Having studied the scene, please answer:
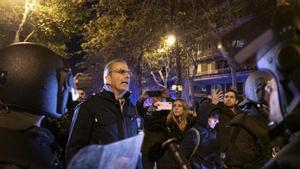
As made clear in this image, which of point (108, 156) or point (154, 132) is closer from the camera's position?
point (108, 156)

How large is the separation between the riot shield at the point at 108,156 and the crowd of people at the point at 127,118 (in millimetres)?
65

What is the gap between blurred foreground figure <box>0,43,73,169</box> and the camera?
86.0 inches

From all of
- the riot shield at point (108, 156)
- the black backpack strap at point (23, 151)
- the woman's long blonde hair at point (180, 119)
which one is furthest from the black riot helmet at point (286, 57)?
the woman's long blonde hair at point (180, 119)

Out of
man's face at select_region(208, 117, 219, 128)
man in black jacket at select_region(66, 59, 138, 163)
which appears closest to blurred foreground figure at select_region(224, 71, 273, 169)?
man in black jacket at select_region(66, 59, 138, 163)

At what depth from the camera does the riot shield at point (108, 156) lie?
1.88 metres

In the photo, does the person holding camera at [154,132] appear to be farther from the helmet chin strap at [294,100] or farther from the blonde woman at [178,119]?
the helmet chin strap at [294,100]

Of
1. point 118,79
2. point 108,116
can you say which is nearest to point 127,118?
point 108,116

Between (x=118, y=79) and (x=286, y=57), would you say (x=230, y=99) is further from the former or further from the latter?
(x=286, y=57)

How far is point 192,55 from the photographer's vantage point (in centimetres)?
2702

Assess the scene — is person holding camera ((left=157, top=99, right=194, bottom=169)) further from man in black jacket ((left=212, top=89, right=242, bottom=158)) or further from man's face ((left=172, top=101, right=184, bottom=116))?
man in black jacket ((left=212, top=89, right=242, bottom=158))

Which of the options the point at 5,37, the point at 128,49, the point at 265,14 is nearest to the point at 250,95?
the point at 265,14

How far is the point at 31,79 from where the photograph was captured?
8.54 feet

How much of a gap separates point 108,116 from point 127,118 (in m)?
0.26

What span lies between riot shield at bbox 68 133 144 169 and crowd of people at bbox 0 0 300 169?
0.06 metres
